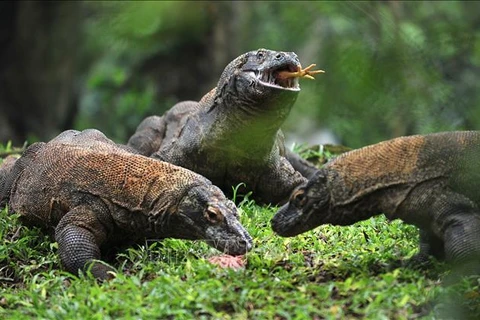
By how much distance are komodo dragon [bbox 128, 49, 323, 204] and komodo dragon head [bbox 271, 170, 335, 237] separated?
1.81 meters

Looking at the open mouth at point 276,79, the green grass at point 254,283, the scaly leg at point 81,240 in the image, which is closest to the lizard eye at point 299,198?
the green grass at point 254,283

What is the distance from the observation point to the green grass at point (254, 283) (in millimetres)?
3820

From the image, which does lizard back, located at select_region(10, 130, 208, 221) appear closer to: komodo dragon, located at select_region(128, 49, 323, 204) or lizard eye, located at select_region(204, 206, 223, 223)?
lizard eye, located at select_region(204, 206, 223, 223)

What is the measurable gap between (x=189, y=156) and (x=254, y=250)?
220cm

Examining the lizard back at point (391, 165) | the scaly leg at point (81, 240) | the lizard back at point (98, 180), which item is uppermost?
the lizard back at point (391, 165)

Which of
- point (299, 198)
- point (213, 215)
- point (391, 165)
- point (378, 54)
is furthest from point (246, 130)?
point (378, 54)

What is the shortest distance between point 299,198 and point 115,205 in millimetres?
1512

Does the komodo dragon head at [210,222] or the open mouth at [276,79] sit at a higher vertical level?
the open mouth at [276,79]

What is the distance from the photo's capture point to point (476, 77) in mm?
1277

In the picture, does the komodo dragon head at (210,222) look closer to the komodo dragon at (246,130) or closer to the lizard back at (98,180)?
the lizard back at (98,180)

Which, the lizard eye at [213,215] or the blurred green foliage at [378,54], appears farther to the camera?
the lizard eye at [213,215]

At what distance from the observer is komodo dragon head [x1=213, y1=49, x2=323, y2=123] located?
640 centimetres

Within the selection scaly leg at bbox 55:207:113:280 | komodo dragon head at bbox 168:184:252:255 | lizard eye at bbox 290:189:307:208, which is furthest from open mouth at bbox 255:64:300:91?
lizard eye at bbox 290:189:307:208

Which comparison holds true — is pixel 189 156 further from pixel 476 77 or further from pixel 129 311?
pixel 476 77
